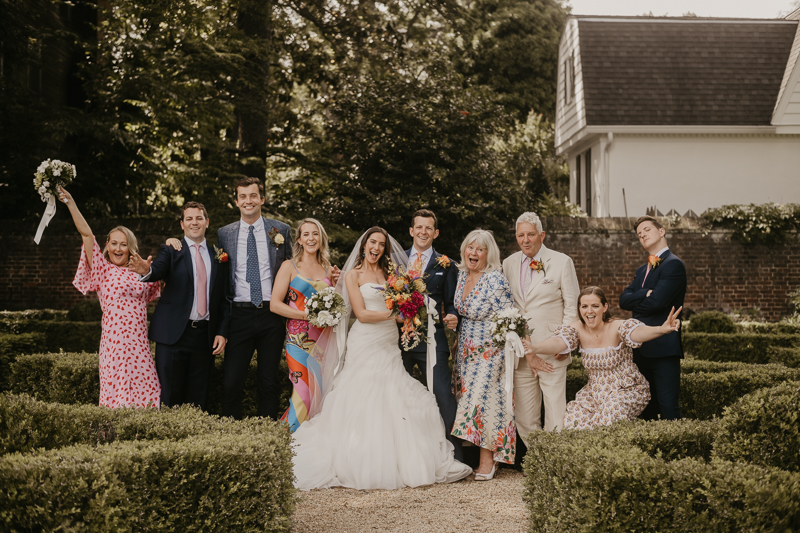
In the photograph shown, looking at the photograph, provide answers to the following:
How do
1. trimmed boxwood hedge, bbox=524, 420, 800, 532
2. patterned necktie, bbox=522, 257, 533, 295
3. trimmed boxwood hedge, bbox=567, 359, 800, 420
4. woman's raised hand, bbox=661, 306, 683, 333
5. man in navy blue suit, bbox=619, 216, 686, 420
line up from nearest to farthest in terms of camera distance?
trimmed boxwood hedge, bbox=524, 420, 800, 532
woman's raised hand, bbox=661, 306, 683, 333
man in navy blue suit, bbox=619, 216, 686, 420
patterned necktie, bbox=522, 257, 533, 295
trimmed boxwood hedge, bbox=567, 359, 800, 420

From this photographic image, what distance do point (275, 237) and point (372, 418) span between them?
1764mm

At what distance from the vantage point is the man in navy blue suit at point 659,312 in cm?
527

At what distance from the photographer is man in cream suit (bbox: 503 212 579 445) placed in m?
5.60

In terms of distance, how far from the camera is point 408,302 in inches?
216

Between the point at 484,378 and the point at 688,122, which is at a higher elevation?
the point at 688,122

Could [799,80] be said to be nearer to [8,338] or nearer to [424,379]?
[424,379]

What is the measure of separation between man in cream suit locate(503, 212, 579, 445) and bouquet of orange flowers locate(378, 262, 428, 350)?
0.86 meters

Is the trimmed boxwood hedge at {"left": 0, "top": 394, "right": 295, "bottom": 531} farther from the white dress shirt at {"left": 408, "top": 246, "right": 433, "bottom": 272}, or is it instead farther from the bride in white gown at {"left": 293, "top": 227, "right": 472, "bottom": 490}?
the white dress shirt at {"left": 408, "top": 246, "right": 433, "bottom": 272}

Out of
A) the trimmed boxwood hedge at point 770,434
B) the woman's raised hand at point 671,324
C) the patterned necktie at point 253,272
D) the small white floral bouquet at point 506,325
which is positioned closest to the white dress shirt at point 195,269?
the patterned necktie at point 253,272

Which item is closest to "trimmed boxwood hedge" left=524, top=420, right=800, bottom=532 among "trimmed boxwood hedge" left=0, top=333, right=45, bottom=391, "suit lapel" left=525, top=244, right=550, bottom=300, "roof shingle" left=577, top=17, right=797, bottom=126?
"suit lapel" left=525, top=244, right=550, bottom=300

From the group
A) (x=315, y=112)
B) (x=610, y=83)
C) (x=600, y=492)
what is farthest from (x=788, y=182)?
(x=600, y=492)

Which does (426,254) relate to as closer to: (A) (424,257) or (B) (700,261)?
(A) (424,257)

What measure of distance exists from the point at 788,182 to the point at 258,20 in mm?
14040

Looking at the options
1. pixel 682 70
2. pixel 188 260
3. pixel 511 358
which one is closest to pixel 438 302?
pixel 511 358
